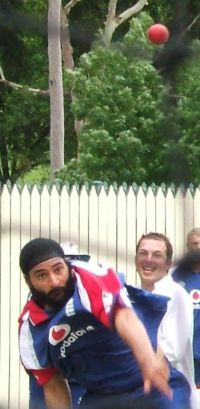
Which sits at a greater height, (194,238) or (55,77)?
(55,77)

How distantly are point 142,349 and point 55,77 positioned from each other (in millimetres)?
1175

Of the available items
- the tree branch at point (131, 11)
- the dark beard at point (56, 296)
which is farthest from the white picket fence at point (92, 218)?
the dark beard at point (56, 296)

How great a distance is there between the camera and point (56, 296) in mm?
2691

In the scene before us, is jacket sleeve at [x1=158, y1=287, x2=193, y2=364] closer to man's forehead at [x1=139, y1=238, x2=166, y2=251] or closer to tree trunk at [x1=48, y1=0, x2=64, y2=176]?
man's forehead at [x1=139, y1=238, x2=166, y2=251]

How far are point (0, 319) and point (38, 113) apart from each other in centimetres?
119

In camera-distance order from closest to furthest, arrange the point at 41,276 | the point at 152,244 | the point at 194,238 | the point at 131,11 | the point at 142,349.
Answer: the point at 142,349, the point at 41,276, the point at 152,244, the point at 194,238, the point at 131,11

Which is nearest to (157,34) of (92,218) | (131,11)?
(131,11)

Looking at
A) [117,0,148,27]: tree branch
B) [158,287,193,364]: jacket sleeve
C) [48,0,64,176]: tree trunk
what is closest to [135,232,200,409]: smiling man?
[158,287,193,364]: jacket sleeve

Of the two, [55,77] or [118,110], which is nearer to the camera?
[55,77]

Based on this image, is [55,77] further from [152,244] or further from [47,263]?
[47,263]

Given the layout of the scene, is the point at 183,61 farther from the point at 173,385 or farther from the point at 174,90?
the point at 173,385

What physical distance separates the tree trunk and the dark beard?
2.27 ft

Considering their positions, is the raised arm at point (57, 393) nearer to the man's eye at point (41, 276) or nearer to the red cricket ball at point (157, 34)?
the man's eye at point (41, 276)

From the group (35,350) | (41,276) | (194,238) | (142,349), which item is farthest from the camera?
(194,238)
